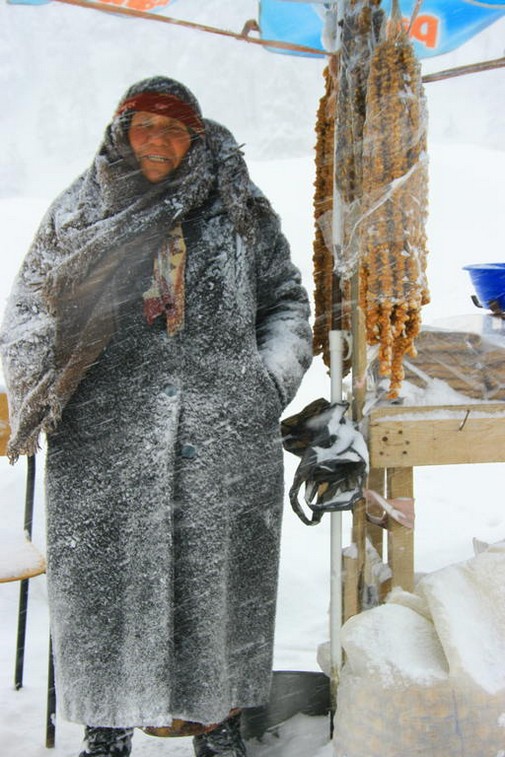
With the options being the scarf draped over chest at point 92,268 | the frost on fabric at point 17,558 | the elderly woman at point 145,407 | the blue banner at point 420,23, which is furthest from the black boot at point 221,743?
the blue banner at point 420,23

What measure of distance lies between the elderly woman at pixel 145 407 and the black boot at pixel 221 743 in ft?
0.51

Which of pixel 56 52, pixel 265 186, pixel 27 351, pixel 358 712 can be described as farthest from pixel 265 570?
pixel 56 52

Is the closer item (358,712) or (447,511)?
(358,712)

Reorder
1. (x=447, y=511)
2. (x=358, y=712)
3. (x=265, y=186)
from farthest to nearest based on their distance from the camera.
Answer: (x=265, y=186) → (x=447, y=511) → (x=358, y=712)

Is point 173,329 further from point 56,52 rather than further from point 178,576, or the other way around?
point 56,52

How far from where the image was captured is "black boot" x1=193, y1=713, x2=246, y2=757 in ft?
6.30

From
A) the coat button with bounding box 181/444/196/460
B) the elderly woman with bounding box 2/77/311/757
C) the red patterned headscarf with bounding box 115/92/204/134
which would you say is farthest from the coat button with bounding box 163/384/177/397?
the red patterned headscarf with bounding box 115/92/204/134

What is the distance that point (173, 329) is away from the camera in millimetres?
1777

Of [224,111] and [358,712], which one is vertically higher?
[224,111]

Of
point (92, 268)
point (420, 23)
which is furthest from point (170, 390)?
point (420, 23)

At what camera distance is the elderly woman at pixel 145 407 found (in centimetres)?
175

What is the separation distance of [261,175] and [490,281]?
14775 mm

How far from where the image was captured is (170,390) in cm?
178

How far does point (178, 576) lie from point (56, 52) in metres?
38.8
